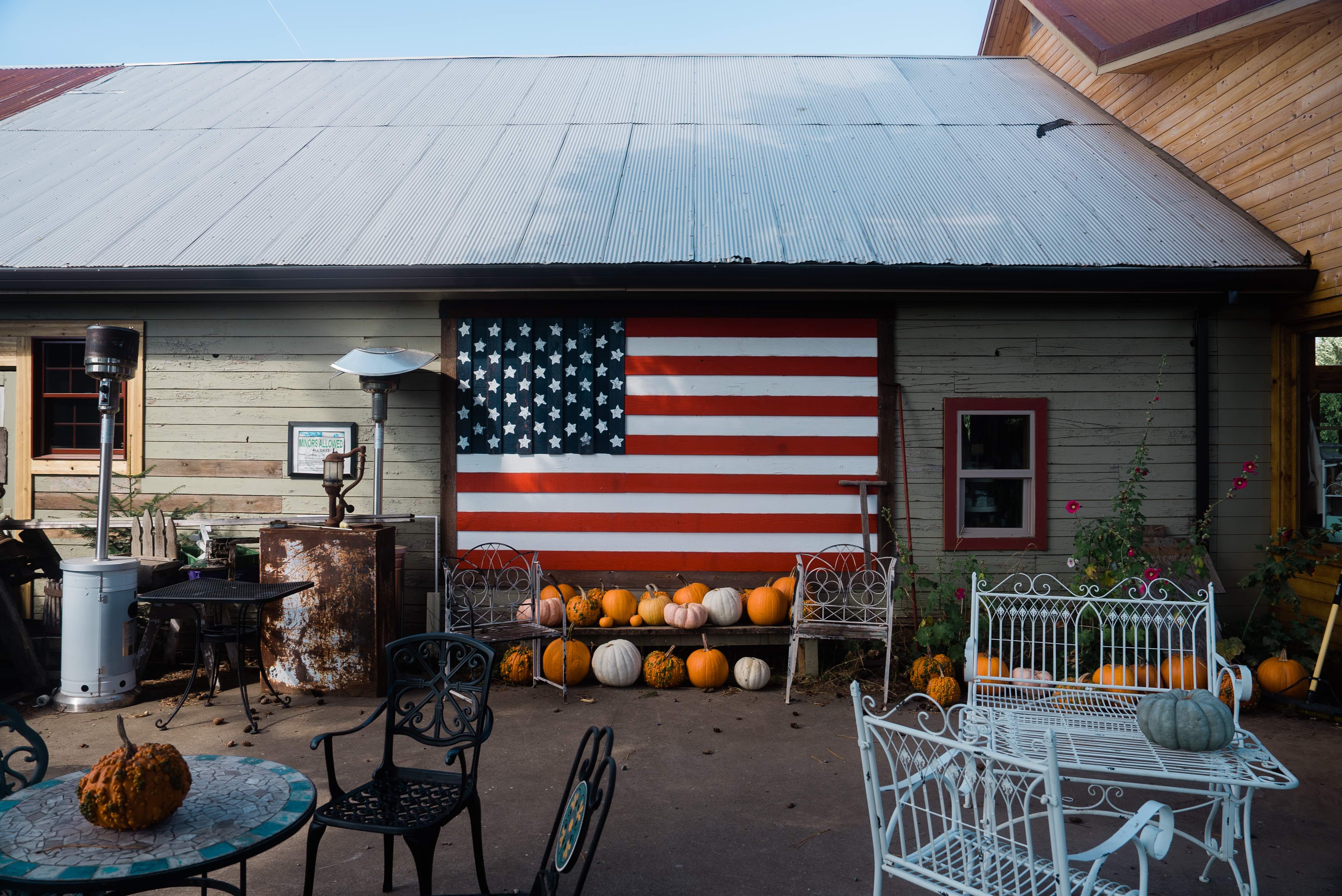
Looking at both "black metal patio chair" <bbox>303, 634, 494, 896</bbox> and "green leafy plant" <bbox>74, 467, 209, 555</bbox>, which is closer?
"black metal patio chair" <bbox>303, 634, 494, 896</bbox>

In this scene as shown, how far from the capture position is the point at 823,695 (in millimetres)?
6633

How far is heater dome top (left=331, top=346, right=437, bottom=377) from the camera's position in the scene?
6.93 meters

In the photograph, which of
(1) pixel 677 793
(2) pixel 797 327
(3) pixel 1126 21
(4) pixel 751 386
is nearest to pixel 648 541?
(4) pixel 751 386

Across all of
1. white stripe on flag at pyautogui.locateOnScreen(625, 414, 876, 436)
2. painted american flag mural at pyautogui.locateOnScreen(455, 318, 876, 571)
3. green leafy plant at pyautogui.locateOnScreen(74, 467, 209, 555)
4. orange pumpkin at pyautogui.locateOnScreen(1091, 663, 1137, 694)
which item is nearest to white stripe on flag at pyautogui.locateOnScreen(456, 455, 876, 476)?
painted american flag mural at pyautogui.locateOnScreen(455, 318, 876, 571)

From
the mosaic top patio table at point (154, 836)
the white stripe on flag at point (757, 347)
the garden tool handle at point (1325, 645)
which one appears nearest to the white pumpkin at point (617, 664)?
the white stripe on flag at point (757, 347)

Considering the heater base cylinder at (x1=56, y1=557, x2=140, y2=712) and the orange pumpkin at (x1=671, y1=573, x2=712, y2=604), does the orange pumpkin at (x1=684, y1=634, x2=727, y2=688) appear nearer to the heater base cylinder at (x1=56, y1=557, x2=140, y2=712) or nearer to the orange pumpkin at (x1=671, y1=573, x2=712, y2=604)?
the orange pumpkin at (x1=671, y1=573, x2=712, y2=604)

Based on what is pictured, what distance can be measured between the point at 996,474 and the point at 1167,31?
14.9 feet

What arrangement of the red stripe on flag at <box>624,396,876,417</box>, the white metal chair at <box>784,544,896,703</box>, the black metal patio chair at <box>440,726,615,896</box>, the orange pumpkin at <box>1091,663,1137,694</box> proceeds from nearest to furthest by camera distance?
the black metal patio chair at <box>440,726,615,896</box>, the orange pumpkin at <box>1091,663,1137,694</box>, the white metal chair at <box>784,544,896,703</box>, the red stripe on flag at <box>624,396,876,417</box>

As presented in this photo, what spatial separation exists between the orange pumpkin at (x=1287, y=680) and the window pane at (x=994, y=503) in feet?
6.98

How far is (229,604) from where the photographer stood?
669 centimetres

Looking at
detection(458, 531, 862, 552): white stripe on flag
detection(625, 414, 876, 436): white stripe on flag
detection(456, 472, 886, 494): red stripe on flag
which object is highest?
detection(625, 414, 876, 436): white stripe on flag

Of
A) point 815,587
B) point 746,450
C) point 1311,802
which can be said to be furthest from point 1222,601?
point 746,450

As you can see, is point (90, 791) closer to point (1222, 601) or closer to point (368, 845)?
point (368, 845)

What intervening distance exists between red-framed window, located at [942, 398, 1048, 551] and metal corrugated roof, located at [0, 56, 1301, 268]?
4.43 ft
